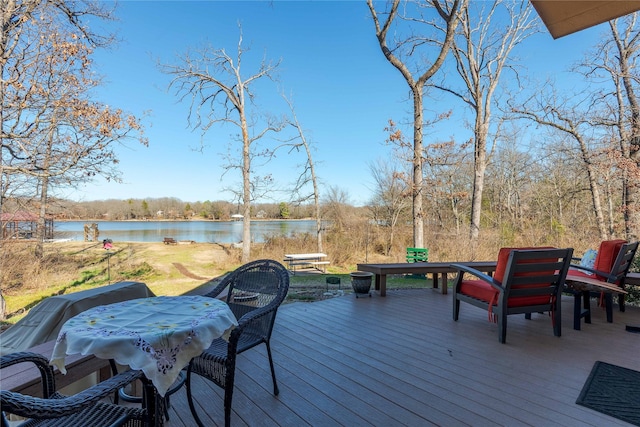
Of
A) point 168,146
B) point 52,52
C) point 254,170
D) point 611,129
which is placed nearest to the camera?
point 52,52

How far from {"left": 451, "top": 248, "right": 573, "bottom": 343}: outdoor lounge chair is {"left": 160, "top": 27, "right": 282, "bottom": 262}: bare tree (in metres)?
9.48

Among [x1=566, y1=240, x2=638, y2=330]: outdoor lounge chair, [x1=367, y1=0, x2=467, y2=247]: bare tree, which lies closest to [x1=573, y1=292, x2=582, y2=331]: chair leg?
[x1=566, y1=240, x2=638, y2=330]: outdoor lounge chair

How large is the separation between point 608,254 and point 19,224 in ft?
40.4

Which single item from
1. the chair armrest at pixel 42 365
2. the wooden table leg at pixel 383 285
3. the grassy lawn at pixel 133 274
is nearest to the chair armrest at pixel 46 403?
the chair armrest at pixel 42 365

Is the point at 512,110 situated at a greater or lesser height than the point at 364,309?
greater

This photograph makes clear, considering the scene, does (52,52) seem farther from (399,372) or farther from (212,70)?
(399,372)

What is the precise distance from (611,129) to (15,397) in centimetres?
1205

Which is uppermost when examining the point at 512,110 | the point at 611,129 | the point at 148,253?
the point at 512,110

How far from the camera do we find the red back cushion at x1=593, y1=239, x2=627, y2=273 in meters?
3.71

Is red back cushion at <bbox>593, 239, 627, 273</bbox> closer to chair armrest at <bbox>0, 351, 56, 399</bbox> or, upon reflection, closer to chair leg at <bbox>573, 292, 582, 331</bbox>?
chair leg at <bbox>573, 292, 582, 331</bbox>

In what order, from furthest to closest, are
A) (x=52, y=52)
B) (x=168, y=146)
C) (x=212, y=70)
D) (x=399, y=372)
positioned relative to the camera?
(x=168, y=146) < (x=212, y=70) < (x=52, y=52) < (x=399, y=372)

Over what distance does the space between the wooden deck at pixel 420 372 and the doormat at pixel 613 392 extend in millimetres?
65

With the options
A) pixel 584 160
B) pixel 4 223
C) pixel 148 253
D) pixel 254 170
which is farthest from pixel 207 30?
pixel 584 160

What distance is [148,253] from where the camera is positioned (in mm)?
14172
